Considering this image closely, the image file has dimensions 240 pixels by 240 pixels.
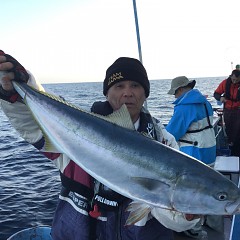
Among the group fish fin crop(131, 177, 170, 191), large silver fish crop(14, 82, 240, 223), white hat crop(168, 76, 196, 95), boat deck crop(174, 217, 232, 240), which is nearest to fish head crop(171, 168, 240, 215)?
large silver fish crop(14, 82, 240, 223)

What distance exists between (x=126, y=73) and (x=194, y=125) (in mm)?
3147

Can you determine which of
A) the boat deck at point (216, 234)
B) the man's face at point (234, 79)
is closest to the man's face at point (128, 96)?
the boat deck at point (216, 234)

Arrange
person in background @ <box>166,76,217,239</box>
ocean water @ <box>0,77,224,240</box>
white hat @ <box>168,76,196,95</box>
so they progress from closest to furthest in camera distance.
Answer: person in background @ <box>166,76,217,239</box> → white hat @ <box>168,76,196,95</box> → ocean water @ <box>0,77,224,240</box>

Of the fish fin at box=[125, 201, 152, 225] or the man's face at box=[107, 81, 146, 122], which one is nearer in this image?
the fish fin at box=[125, 201, 152, 225]

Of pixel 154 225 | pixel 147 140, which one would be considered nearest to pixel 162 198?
pixel 147 140

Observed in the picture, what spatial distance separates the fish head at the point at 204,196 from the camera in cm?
239

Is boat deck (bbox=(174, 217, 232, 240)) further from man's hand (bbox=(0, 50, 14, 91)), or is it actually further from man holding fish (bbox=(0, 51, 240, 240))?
man's hand (bbox=(0, 50, 14, 91))

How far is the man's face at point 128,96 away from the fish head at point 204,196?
1.08 metres

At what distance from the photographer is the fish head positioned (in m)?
2.39

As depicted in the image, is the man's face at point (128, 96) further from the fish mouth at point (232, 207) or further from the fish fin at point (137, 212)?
the fish mouth at point (232, 207)

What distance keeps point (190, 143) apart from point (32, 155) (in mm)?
12286

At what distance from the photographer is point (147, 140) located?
8.59ft

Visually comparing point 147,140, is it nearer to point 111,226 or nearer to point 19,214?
point 111,226

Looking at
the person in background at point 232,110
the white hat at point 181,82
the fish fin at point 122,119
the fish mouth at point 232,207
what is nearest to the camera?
the fish mouth at point 232,207
